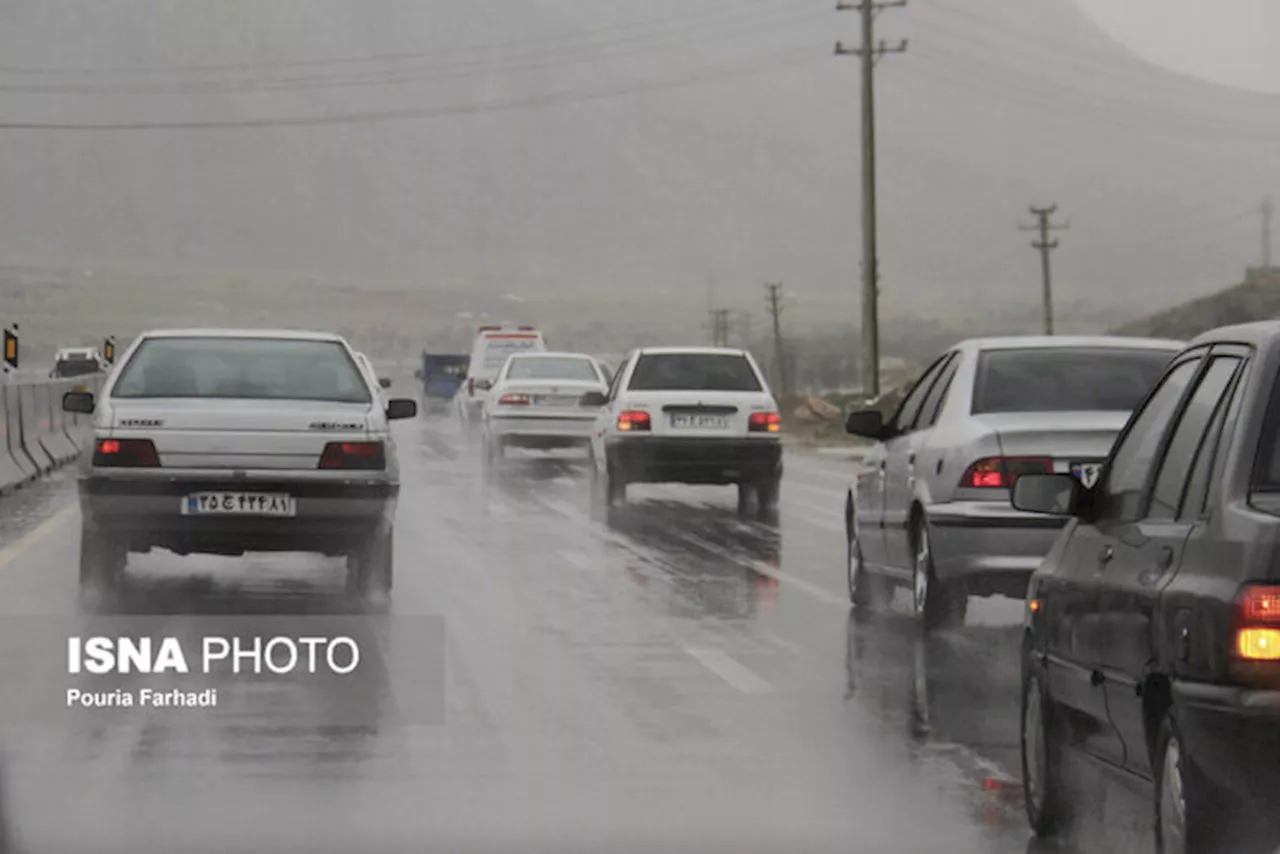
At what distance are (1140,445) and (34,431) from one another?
1072 inches

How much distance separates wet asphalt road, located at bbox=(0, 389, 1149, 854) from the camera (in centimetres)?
838

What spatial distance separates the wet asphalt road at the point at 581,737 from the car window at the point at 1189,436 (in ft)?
2.79

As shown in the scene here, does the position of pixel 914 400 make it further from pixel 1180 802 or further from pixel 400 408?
pixel 1180 802

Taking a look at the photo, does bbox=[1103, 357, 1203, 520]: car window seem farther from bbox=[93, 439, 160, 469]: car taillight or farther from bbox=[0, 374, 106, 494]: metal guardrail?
bbox=[0, 374, 106, 494]: metal guardrail

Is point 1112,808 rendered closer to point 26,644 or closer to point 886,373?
point 26,644

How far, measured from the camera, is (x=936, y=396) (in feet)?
50.6

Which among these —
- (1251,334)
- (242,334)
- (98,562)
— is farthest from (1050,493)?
(242,334)

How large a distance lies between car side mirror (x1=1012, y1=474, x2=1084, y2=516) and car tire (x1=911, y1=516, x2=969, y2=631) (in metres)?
6.21

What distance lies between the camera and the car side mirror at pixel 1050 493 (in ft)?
25.7

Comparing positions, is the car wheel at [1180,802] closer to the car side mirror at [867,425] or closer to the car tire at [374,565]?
the car side mirror at [867,425]

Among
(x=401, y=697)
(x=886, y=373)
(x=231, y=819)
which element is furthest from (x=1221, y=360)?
(x=886, y=373)

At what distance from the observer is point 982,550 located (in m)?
13.9

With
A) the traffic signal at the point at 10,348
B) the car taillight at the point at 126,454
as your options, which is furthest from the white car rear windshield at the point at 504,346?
the car taillight at the point at 126,454

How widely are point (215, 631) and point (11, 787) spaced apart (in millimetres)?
4925
